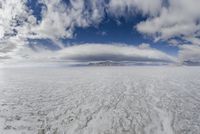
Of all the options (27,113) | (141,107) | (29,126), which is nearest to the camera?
(29,126)

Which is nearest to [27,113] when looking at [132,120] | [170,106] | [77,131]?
[77,131]

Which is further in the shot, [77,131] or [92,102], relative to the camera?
[92,102]

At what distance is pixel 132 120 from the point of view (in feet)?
42.0

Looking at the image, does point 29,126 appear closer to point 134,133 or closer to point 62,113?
point 62,113

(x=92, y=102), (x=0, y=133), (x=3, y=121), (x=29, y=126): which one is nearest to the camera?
(x=0, y=133)

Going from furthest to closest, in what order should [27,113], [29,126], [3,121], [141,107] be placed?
[141,107]
[27,113]
[3,121]
[29,126]

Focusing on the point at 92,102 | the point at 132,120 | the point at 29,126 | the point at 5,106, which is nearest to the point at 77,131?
the point at 29,126

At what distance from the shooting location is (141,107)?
16.3 meters

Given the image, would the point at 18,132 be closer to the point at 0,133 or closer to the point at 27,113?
the point at 0,133

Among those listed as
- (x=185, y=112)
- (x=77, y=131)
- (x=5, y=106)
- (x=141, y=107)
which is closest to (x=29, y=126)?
(x=77, y=131)

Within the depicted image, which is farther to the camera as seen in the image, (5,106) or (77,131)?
(5,106)

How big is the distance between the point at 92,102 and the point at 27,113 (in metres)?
6.54

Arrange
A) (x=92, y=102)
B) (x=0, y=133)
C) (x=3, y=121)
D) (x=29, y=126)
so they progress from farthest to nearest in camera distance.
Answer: (x=92, y=102) < (x=3, y=121) < (x=29, y=126) < (x=0, y=133)

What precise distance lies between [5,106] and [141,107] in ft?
41.9
